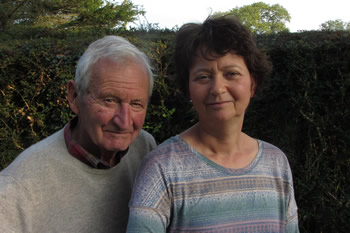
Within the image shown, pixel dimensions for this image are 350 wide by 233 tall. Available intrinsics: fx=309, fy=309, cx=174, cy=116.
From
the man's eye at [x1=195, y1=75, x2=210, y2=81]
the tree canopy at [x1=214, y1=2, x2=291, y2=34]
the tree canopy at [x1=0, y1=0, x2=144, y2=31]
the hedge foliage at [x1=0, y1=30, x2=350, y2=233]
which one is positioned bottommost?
the hedge foliage at [x1=0, y1=30, x2=350, y2=233]

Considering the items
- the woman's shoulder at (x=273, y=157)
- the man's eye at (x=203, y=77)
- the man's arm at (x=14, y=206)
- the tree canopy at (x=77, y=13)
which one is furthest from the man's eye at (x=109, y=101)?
the tree canopy at (x=77, y=13)

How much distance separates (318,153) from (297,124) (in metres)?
0.42

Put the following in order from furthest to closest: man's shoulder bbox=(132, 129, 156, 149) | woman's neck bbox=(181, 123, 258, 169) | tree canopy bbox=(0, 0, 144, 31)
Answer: tree canopy bbox=(0, 0, 144, 31), man's shoulder bbox=(132, 129, 156, 149), woman's neck bbox=(181, 123, 258, 169)

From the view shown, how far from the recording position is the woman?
1518 millimetres

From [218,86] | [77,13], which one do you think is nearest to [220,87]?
[218,86]

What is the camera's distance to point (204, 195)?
1.55 meters

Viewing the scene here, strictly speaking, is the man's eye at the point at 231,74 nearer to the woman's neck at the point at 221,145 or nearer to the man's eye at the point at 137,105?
the woman's neck at the point at 221,145

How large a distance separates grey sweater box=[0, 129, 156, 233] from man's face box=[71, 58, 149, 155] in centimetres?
17

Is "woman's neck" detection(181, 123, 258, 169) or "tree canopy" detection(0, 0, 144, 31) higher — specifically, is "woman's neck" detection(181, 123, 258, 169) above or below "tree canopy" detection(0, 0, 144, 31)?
below

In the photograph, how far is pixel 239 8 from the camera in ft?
184

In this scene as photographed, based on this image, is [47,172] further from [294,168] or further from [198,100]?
[294,168]

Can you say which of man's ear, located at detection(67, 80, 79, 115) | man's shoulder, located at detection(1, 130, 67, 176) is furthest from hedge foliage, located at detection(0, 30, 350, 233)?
man's shoulder, located at detection(1, 130, 67, 176)

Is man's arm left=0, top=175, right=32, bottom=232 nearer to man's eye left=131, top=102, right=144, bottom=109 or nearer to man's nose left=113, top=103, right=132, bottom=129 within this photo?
man's nose left=113, top=103, right=132, bottom=129

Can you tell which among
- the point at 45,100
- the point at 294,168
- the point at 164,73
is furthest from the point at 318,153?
the point at 45,100
